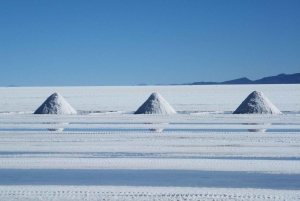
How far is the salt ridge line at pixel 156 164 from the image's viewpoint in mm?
6176

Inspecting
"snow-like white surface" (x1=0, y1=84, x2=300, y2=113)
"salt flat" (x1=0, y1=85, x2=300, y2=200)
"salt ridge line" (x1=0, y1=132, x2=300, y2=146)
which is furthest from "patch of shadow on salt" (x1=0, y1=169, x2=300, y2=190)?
"snow-like white surface" (x1=0, y1=84, x2=300, y2=113)

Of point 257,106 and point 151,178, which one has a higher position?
point 257,106

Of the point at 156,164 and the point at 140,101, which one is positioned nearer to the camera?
the point at 156,164

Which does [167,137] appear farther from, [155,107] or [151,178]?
[155,107]

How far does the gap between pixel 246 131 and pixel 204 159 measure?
418cm

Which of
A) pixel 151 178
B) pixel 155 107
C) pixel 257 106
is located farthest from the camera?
pixel 155 107

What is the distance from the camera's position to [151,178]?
5.62 m

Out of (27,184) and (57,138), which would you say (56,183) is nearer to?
(27,184)

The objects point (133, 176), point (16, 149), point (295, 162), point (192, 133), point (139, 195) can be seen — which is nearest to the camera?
point (139, 195)

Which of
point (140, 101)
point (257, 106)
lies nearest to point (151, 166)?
point (257, 106)

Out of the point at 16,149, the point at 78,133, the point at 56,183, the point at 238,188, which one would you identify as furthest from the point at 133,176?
the point at 78,133

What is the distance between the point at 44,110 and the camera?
17797mm

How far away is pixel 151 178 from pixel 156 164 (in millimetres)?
836

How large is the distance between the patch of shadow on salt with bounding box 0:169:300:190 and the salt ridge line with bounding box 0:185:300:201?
208 mm
